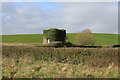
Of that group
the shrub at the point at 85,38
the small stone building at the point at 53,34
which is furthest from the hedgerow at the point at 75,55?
the shrub at the point at 85,38

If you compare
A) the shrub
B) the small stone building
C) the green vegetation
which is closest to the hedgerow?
the green vegetation

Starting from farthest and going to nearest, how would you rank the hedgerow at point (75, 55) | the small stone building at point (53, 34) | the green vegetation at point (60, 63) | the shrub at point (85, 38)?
the shrub at point (85, 38) → the small stone building at point (53, 34) → the hedgerow at point (75, 55) → the green vegetation at point (60, 63)

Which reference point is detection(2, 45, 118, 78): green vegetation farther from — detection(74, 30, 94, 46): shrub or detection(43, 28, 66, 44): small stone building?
detection(74, 30, 94, 46): shrub

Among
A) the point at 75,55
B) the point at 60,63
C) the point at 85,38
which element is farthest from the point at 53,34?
the point at 60,63

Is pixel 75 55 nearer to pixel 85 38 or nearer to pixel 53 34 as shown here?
pixel 53 34

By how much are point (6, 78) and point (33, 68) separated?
1.47m

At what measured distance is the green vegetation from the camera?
22.0 feet

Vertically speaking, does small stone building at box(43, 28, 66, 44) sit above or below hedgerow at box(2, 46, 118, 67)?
above

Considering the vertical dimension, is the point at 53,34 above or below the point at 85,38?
above

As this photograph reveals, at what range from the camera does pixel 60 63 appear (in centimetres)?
892

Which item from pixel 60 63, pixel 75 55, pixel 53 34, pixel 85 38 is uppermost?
pixel 53 34

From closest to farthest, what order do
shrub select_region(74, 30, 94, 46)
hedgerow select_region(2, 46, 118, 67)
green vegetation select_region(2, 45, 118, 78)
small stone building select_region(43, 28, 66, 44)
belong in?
green vegetation select_region(2, 45, 118, 78) < hedgerow select_region(2, 46, 118, 67) < small stone building select_region(43, 28, 66, 44) < shrub select_region(74, 30, 94, 46)

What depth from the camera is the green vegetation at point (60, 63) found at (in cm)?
670

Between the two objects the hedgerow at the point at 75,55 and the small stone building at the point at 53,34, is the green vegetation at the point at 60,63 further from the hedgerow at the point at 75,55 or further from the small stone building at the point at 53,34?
the small stone building at the point at 53,34
